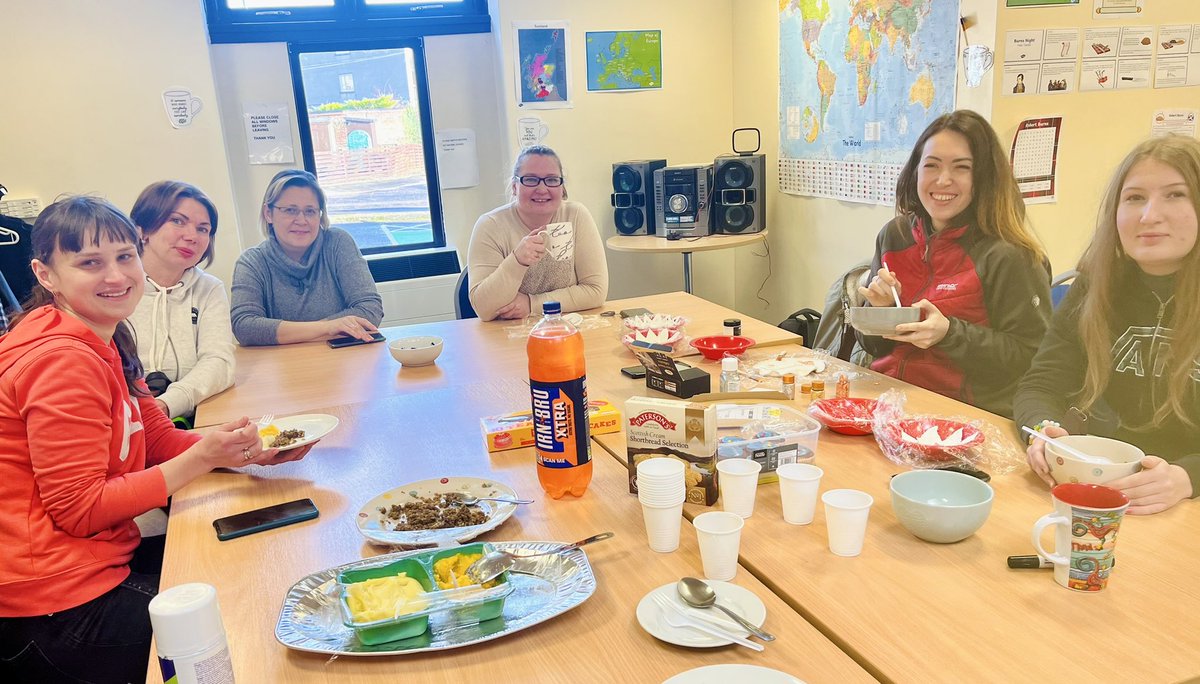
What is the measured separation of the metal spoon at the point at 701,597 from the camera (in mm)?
985

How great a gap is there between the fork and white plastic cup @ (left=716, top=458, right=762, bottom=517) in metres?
0.27

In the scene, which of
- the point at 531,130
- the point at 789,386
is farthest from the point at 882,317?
the point at 531,130

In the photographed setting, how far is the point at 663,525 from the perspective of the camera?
119cm

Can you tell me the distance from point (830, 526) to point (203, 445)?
1125mm

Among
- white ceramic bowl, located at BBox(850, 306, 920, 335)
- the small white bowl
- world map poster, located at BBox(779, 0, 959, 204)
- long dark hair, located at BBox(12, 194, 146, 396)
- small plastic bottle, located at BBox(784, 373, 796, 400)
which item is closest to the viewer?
long dark hair, located at BBox(12, 194, 146, 396)

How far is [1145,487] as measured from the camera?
1.22 meters

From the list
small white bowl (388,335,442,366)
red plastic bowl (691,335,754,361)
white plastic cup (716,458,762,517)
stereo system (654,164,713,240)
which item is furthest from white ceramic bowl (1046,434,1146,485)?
stereo system (654,164,713,240)

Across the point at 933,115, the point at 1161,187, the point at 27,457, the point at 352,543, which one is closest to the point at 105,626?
the point at 27,457

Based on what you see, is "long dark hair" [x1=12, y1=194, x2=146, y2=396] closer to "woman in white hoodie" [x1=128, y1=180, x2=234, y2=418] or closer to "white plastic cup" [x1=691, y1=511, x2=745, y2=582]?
"woman in white hoodie" [x1=128, y1=180, x2=234, y2=418]

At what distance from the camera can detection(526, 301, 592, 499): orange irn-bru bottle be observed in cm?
129

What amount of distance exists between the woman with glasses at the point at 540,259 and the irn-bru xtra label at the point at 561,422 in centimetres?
154

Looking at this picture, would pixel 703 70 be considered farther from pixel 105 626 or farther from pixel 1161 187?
pixel 105 626

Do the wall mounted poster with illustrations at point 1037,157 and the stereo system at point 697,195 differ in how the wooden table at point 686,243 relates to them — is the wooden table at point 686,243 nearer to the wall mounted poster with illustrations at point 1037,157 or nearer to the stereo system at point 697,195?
the stereo system at point 697,195

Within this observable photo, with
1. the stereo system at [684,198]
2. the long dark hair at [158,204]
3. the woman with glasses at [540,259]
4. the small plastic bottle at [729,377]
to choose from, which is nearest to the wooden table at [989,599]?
the small plastic bottle at [729,377]
